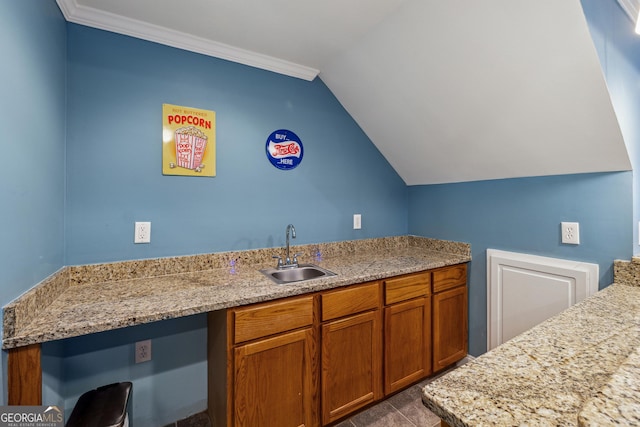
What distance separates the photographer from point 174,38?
1.70 metres

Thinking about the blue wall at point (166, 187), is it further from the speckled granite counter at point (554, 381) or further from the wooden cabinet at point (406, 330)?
the speckled granite counter at point (554, 381)

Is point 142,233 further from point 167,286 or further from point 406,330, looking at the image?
point 406,330

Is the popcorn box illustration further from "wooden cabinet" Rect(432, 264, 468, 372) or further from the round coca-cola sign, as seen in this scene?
"wooden cabinet" Rect(432, 264, 468, 372)

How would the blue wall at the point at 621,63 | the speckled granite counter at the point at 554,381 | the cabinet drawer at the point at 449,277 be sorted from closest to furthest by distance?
the speckled granite counter at the point at 554,381 → the blue wall at the point at 621,63 → the cabinet drawer at the point at 449,277

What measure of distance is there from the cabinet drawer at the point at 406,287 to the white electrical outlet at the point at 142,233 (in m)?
1.48

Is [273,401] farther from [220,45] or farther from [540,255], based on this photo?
[220,45]

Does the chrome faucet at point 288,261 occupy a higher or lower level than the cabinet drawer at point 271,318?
higher

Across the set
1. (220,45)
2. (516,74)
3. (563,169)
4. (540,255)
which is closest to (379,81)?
(516,74)

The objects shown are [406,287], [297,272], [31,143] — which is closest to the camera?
[31,143]

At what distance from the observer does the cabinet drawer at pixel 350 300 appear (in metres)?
1.55

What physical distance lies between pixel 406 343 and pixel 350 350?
18.5 inches

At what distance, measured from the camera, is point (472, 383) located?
27.5 inches

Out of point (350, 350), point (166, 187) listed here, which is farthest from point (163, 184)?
point (350, 350)

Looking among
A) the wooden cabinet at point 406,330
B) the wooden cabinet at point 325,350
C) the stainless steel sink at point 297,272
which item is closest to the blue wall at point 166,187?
the stainless steel sink at point 297,272
